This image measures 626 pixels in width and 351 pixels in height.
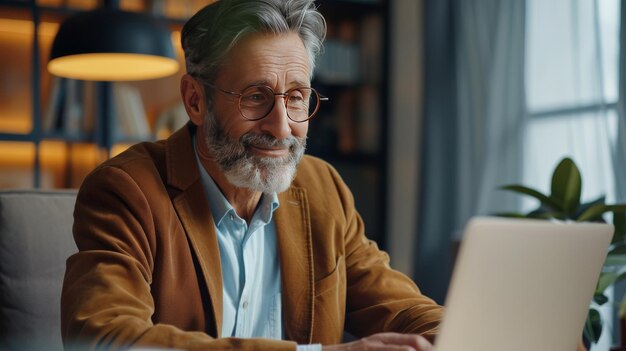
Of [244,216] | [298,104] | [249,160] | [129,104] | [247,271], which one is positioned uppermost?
[129,104]

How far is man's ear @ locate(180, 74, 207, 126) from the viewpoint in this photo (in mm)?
1711

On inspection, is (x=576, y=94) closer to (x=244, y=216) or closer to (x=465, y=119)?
(x=465, y=119)

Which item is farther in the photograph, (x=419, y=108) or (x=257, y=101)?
(x=419, y=108)

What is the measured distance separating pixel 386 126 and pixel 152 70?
1979mm

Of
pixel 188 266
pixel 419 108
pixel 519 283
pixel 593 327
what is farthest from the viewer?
pixel 419 108

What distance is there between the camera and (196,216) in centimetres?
161

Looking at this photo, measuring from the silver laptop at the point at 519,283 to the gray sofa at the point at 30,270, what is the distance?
107 cm

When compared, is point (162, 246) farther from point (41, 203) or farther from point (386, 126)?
point (386, 126)

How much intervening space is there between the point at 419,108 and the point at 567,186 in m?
2.43

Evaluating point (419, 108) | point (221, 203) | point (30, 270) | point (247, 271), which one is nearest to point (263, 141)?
point (221, 203)

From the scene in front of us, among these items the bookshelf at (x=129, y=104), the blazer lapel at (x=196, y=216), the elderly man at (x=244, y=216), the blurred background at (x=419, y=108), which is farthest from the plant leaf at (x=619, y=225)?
the bookshelf at (x=129, y=104)

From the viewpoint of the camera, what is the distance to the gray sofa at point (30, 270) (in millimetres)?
1735

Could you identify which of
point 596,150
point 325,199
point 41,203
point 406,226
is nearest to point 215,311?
point 325,199

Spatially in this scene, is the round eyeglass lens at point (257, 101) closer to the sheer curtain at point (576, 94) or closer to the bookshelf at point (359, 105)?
the sheer curtain at point (576, 94)
